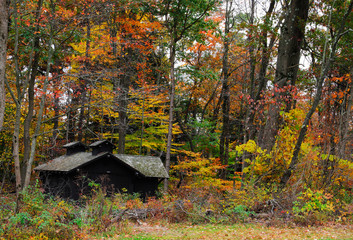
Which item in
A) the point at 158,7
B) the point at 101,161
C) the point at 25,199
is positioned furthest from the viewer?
the point at 101,161

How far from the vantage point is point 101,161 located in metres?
18.1

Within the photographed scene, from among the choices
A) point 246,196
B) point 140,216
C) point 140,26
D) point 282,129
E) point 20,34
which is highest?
→ point 140,26

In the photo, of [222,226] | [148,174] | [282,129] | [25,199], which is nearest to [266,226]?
[222,226]

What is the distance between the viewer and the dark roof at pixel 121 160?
17.6m

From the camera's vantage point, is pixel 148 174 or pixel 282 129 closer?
pixel 282 129

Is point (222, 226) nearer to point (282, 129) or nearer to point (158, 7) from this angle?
point (282, 129)

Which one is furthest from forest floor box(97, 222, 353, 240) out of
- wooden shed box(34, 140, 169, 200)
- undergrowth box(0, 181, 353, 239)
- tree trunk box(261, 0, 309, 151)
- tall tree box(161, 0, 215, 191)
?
tall tree box(161, 0, 215, 191)

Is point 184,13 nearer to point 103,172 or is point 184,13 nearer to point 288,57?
point 288,57

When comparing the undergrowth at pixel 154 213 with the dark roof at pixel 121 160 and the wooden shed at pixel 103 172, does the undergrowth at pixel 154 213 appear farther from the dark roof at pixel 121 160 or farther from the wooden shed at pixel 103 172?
the wooden shed at pixel 103 172

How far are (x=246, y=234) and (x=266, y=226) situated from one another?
1.63m

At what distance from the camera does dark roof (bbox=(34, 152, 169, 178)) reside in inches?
692

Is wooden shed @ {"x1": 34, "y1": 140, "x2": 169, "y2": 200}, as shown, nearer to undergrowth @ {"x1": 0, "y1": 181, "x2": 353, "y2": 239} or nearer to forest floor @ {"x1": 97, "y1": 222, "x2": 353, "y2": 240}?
undergrowth @ {"x1": 0, "y1": 181, "x2": 353, "y2": 239}

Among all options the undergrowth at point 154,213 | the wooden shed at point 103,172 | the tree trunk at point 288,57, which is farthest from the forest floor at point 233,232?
the wooden shed at point 103,172

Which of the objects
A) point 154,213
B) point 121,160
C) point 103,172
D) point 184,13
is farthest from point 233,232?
point 184,13
